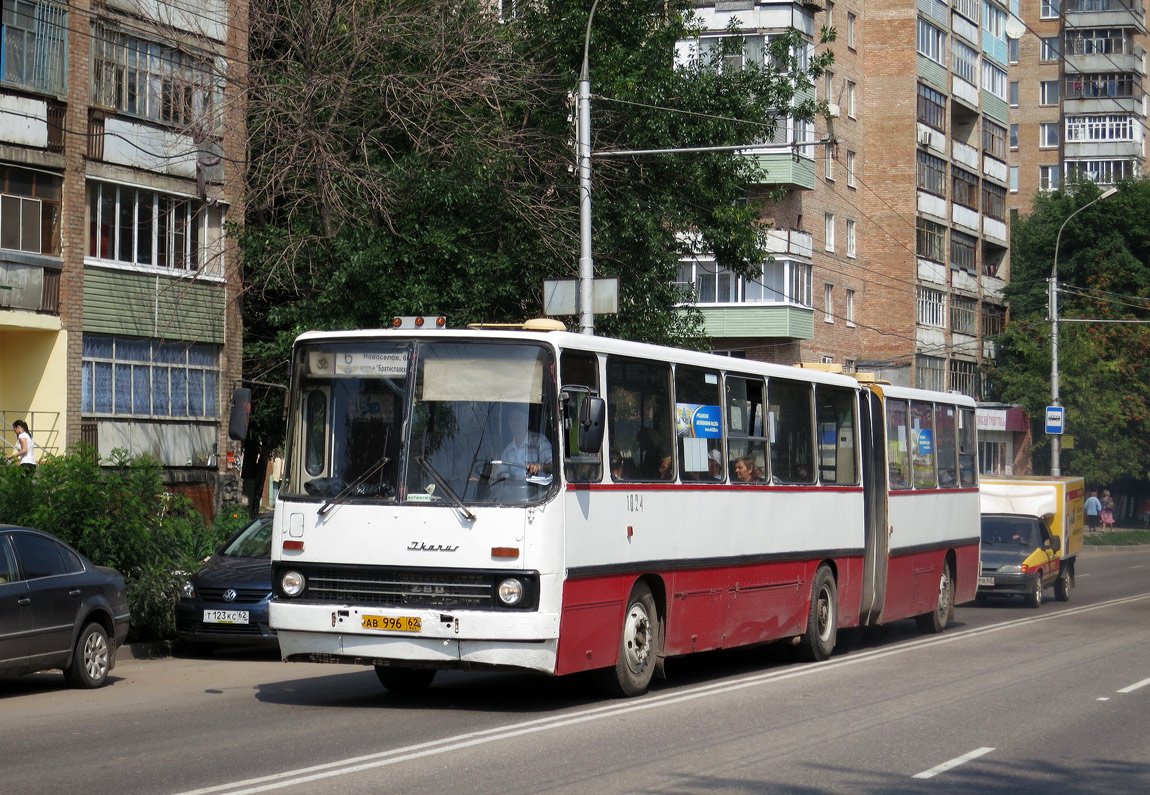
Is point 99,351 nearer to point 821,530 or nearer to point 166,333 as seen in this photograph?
point 166,333

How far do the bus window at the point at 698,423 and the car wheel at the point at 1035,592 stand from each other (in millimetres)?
14483

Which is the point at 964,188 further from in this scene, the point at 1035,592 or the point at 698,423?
the point at 698,423

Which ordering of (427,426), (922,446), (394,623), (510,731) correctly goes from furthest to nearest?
(922,446) < (427,426) < (394,623) < (510,731)

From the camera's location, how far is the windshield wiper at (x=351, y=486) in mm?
11883

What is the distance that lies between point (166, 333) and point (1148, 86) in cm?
6775

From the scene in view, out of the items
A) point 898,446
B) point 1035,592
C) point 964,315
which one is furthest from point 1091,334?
point 898,446

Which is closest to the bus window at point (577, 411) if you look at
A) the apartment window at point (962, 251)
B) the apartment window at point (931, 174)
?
the apartment window at point (931, 174)

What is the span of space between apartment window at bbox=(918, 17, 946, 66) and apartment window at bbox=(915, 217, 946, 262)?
645 cm

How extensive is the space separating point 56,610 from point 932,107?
2129 inches

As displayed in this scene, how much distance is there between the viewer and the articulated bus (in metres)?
11.5

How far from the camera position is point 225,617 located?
17062 millimetres

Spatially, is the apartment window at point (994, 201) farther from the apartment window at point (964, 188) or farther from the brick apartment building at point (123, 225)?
the brick apartment building at point (123, 225)

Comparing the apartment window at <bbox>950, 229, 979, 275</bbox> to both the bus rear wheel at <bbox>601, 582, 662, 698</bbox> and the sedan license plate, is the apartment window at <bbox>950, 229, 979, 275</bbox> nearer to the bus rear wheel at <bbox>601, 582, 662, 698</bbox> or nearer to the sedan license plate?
the sedan license plate

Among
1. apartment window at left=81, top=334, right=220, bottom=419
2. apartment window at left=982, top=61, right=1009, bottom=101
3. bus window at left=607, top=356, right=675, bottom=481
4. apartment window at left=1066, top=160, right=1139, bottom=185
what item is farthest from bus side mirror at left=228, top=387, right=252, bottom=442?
apartment window at left=1066, top=160, right=1139, bottom=185
